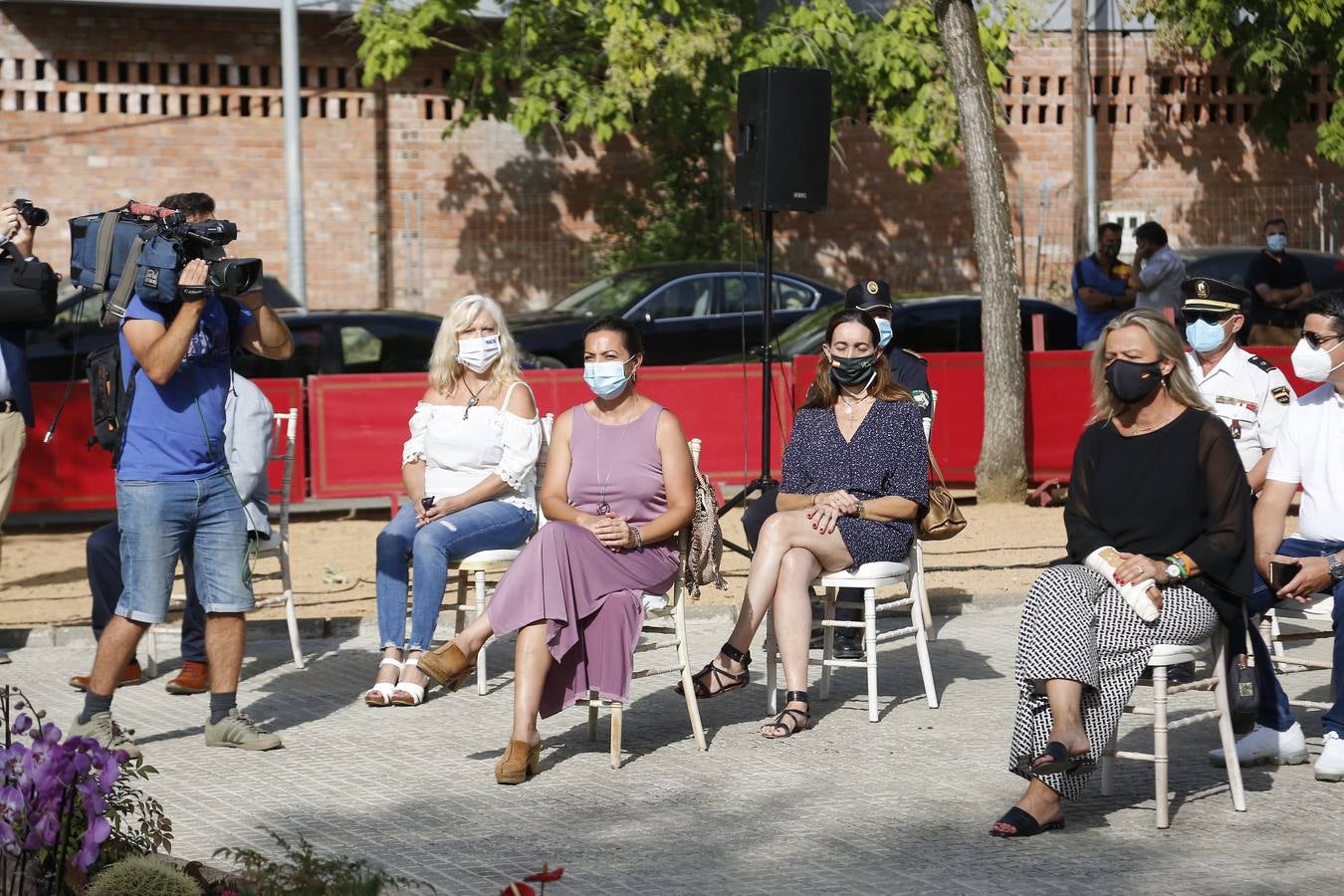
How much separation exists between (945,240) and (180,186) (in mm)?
11199

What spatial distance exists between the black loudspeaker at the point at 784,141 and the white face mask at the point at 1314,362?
495 cm

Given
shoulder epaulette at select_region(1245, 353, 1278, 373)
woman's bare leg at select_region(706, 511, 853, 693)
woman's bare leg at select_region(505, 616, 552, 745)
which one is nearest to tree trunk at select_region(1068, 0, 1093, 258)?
shoulder epaulette at select_region(1245, 353, 1278, 373)

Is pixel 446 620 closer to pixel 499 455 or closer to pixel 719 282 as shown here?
pixel 499 455

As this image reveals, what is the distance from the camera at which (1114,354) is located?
6285mm

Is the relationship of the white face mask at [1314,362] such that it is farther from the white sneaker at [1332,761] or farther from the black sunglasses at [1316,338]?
the white sneaker at [1332,761]

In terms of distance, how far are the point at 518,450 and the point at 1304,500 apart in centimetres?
341

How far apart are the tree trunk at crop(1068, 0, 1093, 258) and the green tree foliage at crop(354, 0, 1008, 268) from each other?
123 inches

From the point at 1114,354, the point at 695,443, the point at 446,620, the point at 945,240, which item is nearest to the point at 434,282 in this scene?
the point at 945,240

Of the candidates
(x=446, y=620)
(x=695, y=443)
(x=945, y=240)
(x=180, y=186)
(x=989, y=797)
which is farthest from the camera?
(x=945, y=240)

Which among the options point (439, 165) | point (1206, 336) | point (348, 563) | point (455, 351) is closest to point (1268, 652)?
point (1206, 336)

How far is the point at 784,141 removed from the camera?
11406 millimetres

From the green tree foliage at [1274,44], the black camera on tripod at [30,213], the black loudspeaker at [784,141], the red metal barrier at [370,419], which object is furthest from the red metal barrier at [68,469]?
the green tree foliage at [1274,44]

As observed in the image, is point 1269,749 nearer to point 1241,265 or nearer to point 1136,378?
point 1136,378

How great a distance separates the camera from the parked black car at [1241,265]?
20469mm
